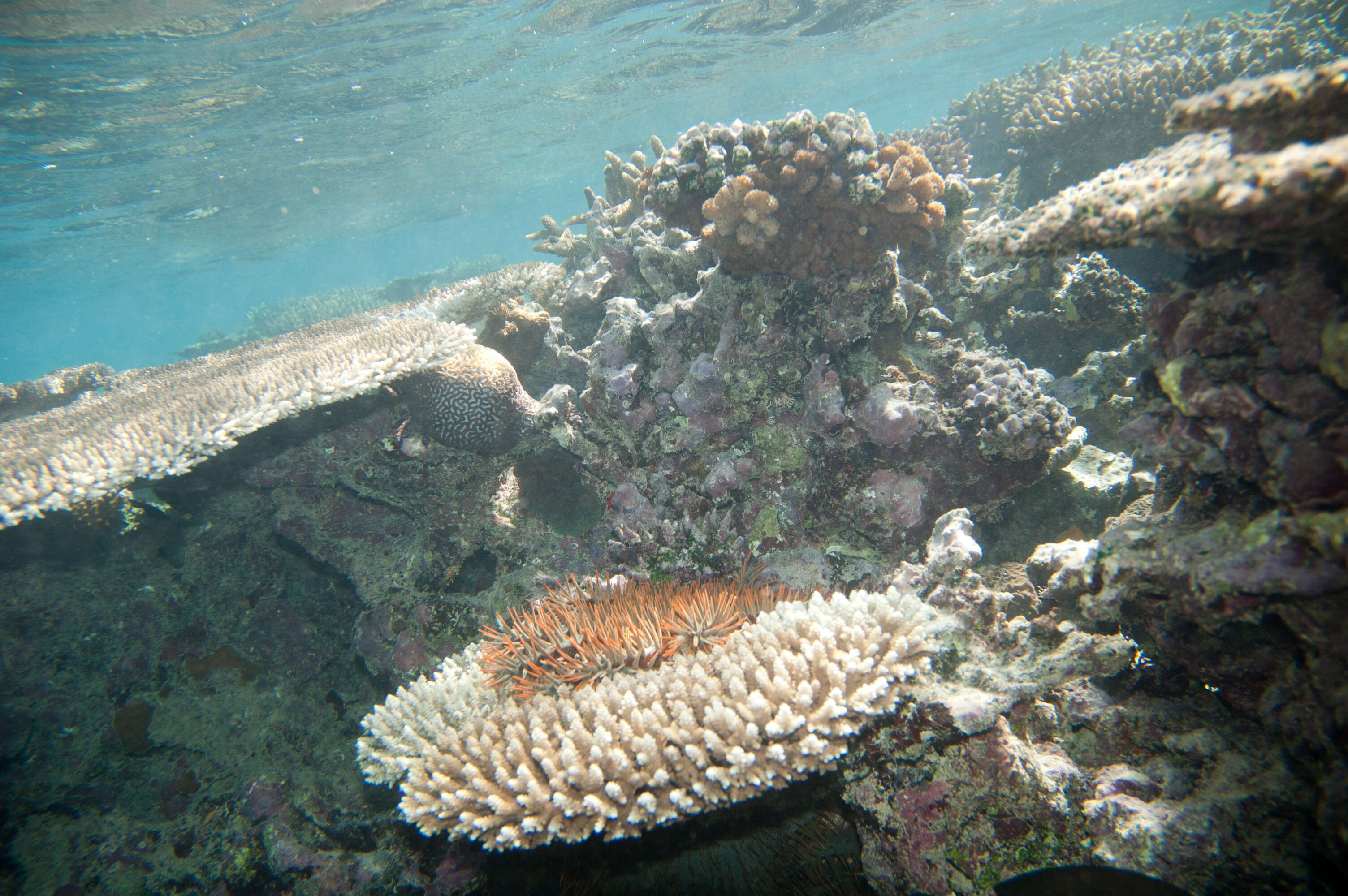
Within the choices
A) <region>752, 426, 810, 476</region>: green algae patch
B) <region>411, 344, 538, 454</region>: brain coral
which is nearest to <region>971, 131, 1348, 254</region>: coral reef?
<region>752, 426, 810, 476</region>: green algae patch

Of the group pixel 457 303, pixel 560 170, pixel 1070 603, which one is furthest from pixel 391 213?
pixel 1070 603

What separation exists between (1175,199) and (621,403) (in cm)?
362

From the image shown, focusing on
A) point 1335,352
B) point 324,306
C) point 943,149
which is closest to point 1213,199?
point 1335,352

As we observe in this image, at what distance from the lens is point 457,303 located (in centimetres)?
682

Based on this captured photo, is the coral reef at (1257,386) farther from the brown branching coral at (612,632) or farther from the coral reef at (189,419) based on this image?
the coral reef at (189,419)

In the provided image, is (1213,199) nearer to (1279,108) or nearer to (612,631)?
(1279,108)

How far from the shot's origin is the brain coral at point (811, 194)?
4.13m

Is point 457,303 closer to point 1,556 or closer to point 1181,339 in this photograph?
point 1,556

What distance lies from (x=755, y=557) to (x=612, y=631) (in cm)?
150

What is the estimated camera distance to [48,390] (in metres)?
9.80

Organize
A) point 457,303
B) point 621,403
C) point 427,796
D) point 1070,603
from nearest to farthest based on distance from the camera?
point 427,796 → point 1070,603 → point 621,403 → point 457,303

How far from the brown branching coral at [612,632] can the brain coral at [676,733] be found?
94 mm

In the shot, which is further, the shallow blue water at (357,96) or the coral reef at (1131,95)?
the shallow blue water at (357,96)

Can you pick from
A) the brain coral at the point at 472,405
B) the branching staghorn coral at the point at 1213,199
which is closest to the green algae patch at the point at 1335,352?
the branching staghorn coral at the point at 1213,199
